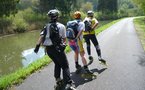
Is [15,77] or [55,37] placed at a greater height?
[55,37]

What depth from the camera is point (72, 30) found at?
902 centimetres

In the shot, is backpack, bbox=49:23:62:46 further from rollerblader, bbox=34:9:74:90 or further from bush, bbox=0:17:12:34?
bush, bbox=0:17:12:34

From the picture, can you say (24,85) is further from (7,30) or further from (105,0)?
(105,0)

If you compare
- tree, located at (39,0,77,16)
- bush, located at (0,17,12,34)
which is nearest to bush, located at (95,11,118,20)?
tree, located at (39,0,77,16)

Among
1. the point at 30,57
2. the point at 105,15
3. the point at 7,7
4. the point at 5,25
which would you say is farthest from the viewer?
the point at 105,15

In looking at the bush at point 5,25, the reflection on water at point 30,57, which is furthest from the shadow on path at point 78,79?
the bush at point 5,25

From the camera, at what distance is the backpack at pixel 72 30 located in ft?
29.6

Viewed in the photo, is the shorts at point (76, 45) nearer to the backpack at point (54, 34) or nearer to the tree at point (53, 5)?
the backpack at point (54, 34)

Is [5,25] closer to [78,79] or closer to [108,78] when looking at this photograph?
[78,79]

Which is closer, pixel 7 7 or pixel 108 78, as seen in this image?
pixel 108 78

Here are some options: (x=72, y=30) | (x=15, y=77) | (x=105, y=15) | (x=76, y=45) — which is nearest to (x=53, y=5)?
(x=105, y=15)

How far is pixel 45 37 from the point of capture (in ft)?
23.8

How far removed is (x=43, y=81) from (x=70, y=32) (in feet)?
5.82

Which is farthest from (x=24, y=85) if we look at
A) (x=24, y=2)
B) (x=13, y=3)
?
(x=24, y=2)
